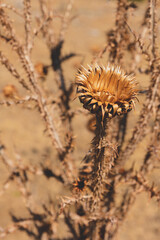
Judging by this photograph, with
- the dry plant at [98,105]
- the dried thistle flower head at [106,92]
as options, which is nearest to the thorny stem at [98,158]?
the dry plant at [98,105]

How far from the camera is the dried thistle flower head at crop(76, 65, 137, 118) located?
Answer: 1.01 meters

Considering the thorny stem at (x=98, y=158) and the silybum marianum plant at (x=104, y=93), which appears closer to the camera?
the silybum marianum plant at (x=104, y=93)

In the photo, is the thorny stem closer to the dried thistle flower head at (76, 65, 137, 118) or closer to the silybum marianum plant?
the silybum marianum plant

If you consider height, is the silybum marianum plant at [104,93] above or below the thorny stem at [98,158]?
above

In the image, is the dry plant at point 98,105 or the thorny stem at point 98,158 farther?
the thorny stem at point 98,158

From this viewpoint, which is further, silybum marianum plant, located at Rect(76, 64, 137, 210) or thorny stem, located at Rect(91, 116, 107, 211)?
thorny stem, located at Rect(91, 116, 107, 211)

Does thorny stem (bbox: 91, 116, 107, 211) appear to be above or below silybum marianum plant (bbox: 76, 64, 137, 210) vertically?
below

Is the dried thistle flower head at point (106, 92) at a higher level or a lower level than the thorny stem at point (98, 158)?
higher

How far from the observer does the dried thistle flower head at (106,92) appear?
1014 mm

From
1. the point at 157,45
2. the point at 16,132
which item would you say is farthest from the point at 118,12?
the point at 16,132

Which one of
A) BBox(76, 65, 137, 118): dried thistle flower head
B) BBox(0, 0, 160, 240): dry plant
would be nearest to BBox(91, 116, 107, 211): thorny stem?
BBox(0, 0, 160, 240): dry plant

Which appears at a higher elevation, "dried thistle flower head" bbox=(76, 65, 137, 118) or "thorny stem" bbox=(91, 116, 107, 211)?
"dried thistle flower head" bbox=(76, 65, 137, 118)

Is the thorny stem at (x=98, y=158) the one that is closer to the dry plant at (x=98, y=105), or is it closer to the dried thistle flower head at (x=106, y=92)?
the dry plant at (x=98, y=105)

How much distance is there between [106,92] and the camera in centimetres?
105
